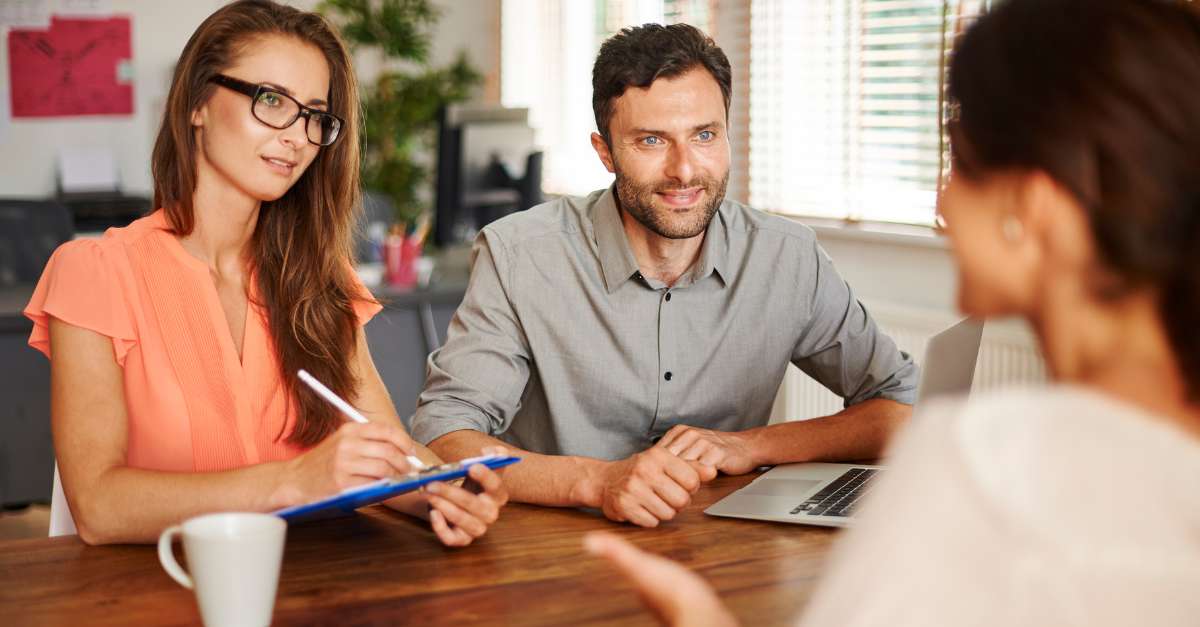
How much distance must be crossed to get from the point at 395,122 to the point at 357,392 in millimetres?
4305

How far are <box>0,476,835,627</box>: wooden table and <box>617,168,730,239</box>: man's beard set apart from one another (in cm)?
58

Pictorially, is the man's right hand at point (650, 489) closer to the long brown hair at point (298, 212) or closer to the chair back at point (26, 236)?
the long brown hair at point (298, 212)

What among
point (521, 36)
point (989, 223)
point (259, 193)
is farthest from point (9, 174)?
point (989, 223)

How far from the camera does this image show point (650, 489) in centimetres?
138

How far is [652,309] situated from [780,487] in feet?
1.52

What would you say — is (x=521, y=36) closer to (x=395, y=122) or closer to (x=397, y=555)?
(x=395, y=122)

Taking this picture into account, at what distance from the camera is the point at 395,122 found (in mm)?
5840

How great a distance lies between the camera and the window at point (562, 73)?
572cm

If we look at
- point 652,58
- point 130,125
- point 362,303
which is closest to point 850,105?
point 652,58

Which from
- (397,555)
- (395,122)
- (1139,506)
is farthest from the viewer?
(395,122)

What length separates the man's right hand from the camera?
138 centimetres

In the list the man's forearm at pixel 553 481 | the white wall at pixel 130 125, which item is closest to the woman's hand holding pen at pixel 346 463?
the man's forearm at pixel 553 481

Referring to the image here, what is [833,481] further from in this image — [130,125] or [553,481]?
[130,125]

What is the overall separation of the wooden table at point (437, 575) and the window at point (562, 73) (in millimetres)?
4246
